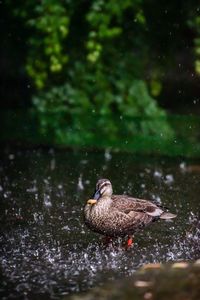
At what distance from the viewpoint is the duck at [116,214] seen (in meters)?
7.69

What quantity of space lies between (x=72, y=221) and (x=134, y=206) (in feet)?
4.22

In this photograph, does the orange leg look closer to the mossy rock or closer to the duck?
the duck

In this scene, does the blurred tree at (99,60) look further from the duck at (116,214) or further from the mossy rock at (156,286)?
the mossy rock at (156,286)

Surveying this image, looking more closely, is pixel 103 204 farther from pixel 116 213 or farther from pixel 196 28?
pixel 196 28

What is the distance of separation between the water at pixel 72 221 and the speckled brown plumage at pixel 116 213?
19 cm

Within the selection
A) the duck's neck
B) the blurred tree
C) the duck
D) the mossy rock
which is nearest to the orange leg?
the duck

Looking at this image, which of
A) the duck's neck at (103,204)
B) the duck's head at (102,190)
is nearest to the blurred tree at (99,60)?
the duck's head at (102,190)

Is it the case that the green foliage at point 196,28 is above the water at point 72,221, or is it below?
above

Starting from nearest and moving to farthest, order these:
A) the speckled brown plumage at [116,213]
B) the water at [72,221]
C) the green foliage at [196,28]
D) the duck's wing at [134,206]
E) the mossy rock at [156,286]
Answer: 1. the mossy rock at [156,286]
2. the water at [72,221]
3. the speckled brown plumage at [116,213]
4. the duck's wing at [134,206]
5. the green foliage at [196,28]

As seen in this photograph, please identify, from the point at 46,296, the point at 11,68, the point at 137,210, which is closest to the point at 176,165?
the point at 11,68

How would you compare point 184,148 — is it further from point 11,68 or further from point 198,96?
point 11,68

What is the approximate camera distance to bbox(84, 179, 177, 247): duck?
7691mm

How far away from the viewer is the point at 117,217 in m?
7.73

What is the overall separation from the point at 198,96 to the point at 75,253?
21.6 feet
